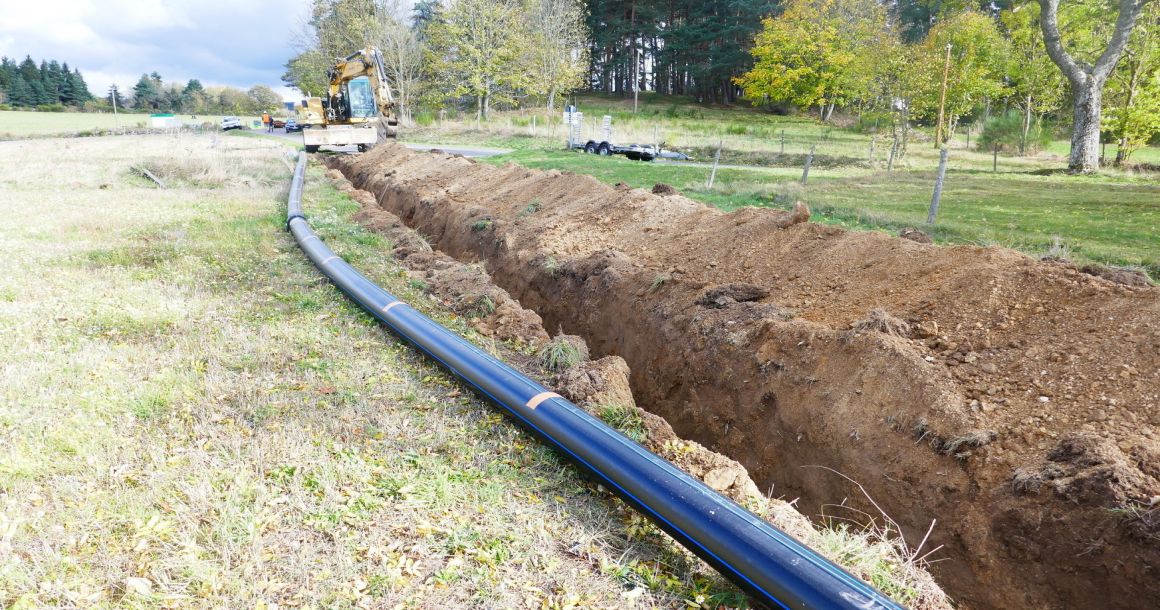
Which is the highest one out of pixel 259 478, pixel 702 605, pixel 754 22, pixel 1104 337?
pixel 754 22

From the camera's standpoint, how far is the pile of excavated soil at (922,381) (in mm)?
2934

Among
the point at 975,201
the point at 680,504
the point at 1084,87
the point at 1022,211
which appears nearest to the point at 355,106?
the point at 975,201

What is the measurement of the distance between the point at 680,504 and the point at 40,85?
94.3 meters

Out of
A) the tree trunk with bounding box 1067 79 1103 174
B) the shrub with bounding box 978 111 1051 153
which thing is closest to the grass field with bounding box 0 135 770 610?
the tree trunk with bounding box 1067 79 1103 174

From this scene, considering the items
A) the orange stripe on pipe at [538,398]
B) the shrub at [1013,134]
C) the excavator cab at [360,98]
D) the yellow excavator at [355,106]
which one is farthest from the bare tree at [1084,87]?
Answer: the excavator cab at [360,98]

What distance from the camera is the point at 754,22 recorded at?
45.0 metres

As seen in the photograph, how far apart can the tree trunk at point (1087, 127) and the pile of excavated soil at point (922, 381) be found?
17.6 m

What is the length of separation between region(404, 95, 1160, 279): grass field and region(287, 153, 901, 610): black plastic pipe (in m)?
6.58

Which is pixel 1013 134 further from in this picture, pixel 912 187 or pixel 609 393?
pixel 609 393

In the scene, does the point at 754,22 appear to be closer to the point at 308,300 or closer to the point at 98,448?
the point at 308,300

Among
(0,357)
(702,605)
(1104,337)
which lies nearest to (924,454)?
(1104,337)

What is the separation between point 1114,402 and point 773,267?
9.13 feet

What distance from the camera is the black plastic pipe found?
2.23 meters

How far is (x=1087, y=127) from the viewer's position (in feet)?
61.5
